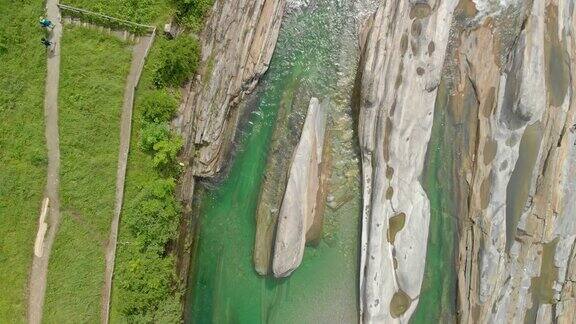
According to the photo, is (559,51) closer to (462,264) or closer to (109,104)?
(462,264)

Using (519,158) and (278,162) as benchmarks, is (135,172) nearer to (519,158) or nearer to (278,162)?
(278,162)

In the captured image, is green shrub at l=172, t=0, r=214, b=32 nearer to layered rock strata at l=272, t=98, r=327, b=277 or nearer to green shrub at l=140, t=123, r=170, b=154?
green shrub at l=140, t=123, r=170, b=154

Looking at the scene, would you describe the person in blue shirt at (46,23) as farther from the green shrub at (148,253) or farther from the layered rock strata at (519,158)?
the layered rock strata at (519,158)

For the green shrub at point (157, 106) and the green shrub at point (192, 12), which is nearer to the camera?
the green shrub at point (157, 106)

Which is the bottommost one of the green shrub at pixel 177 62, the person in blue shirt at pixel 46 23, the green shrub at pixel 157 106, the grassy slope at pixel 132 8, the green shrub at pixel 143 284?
the green shrub at pixel 143 284

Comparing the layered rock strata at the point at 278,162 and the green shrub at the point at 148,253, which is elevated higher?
the layered rock strata at the point at 278,162

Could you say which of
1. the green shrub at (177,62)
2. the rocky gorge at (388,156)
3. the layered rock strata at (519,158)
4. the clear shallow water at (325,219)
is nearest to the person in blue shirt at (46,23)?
the green shrub at (177,62)

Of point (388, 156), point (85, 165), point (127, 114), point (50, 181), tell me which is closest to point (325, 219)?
point (388, 156)
